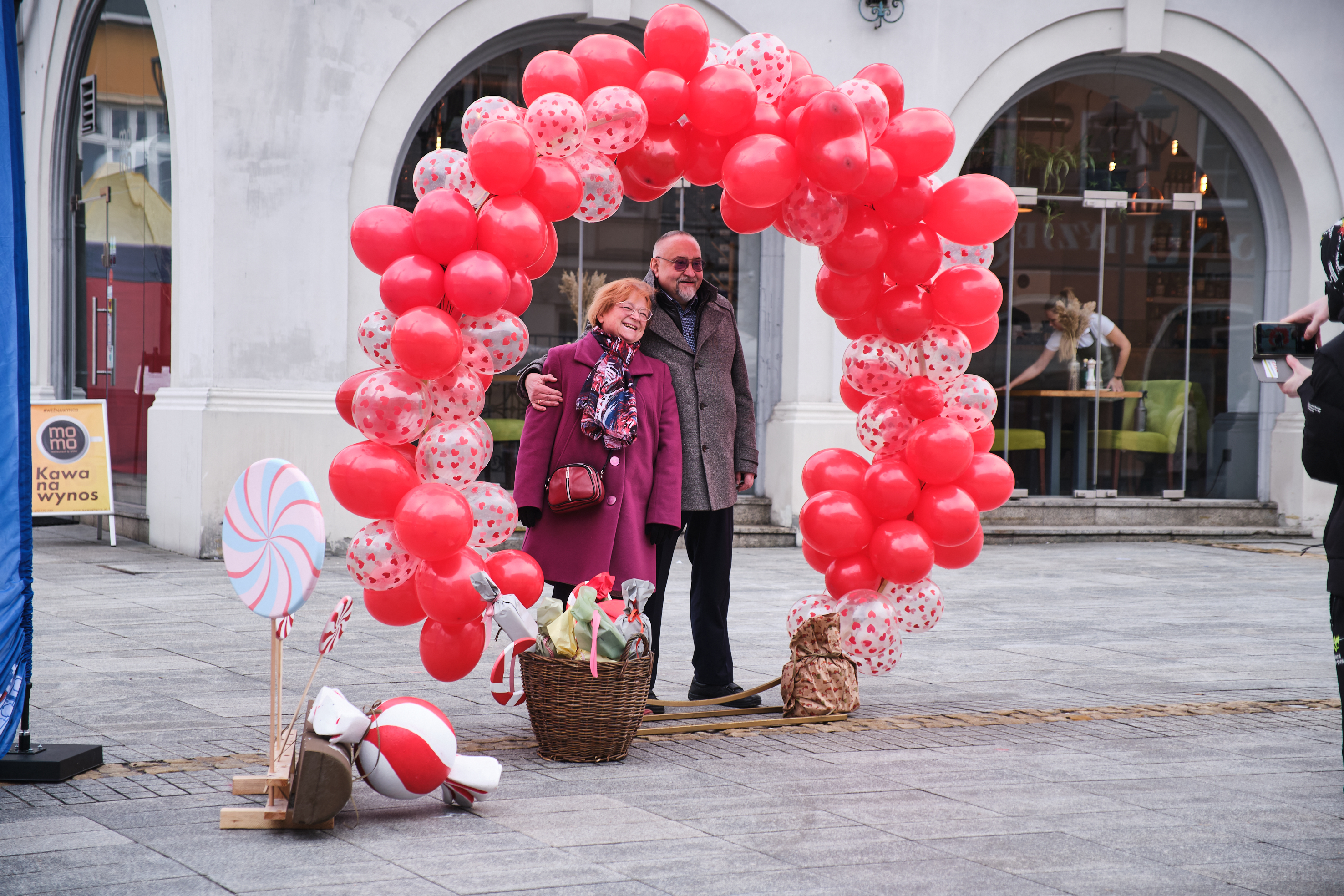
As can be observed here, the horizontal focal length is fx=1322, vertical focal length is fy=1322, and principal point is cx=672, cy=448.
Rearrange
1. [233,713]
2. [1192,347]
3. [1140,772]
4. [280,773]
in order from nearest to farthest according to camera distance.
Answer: [280,773]
[1140,772]
[233,713]
[1192,347]

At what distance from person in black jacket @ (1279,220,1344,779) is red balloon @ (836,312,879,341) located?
1976 mm

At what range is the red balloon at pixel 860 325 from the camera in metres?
5.90

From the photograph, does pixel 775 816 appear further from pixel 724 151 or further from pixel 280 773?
Answer: pixel 724 151

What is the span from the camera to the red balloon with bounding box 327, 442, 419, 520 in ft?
16.4

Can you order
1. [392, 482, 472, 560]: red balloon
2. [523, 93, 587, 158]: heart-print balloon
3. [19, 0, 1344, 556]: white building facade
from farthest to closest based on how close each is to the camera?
[19, 0, 1344, 556]: white building facade
[523, 93, 587, 158]: heart-print balloon
[392, 482, 472, 560]: red balloon

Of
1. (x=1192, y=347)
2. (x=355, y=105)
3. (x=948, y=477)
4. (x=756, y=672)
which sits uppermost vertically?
(x=355, y=105)

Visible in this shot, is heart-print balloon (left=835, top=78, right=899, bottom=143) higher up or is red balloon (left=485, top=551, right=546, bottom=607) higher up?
heart-print balloon (left=835, top=78, right=899, bottom=143)

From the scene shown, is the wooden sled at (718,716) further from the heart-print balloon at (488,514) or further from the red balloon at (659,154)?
the red balloon at (659,154)

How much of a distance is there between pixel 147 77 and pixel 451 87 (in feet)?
8.99

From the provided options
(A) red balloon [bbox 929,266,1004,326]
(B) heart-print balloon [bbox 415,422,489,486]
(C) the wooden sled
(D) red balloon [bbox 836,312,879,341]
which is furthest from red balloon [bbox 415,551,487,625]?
(A) red balloon [bbox 929,266,1004,326]

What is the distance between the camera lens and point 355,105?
429 inches

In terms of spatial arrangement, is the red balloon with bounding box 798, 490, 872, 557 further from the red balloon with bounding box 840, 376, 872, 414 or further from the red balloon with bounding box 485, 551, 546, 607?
the red balloon with bounding box 485, 551, 546, 607

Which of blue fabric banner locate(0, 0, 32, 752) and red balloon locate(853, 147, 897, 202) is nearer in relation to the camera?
blue fabric banner locate(0, 0, 32, 752)

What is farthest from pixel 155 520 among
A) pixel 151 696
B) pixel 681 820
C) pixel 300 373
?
pixel 681 820
